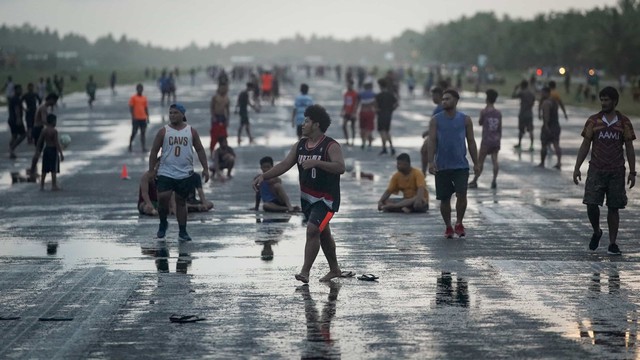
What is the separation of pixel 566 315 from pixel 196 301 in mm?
3007

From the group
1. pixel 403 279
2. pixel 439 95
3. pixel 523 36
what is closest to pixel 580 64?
pixel 523 36

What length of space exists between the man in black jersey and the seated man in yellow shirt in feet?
19.6

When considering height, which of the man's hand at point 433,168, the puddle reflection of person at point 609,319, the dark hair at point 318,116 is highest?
the dark hair at point 318,116

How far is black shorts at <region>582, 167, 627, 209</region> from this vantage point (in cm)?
1409

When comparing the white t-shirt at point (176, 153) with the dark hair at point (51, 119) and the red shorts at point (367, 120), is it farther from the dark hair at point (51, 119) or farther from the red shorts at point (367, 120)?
the red shorts at point (367, 120)

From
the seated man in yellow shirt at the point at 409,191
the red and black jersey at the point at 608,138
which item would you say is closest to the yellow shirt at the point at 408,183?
the seated man in yellow shirt at the point at 409,191

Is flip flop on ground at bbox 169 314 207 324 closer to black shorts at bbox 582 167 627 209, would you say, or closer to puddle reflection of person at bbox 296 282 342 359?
puddle reflection of person at bbox 296 282 342 359

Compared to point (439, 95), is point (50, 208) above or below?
below

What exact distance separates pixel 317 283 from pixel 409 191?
6333mm

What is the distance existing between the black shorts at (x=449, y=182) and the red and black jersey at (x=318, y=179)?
3.41 meters

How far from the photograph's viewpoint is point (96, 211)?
1933cm

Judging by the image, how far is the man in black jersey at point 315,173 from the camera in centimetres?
1217

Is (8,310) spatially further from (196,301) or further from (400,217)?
(400,217)

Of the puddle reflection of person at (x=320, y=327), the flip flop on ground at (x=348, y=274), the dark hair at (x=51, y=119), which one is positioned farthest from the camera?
the dark hair at (x=51, y=119)
